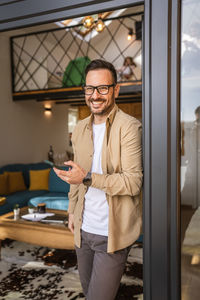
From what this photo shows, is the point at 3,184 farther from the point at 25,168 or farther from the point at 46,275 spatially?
A: the point at 46,275

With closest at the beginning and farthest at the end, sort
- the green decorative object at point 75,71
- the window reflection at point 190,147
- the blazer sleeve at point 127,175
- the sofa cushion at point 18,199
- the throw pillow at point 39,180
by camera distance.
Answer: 1. the window reflection at point 190,147
2. the blazer sleeve at point 127,175
3. the sofa cushion at point 18,199
4. the throw pillow at point 39,180
5. the green decorative object at point 75,71

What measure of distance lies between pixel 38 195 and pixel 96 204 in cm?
349

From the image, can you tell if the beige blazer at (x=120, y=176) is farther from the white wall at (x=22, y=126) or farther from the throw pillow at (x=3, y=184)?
the white wall at (x=22, y=126)

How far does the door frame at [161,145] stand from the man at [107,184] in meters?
0.19

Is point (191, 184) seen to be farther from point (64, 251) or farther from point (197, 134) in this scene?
point (64, 251)

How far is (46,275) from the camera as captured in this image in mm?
2631

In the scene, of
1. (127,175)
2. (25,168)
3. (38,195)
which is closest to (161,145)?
(127,175)

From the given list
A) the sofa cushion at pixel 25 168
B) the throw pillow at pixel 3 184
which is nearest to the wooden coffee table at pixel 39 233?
the throw pillow at pixel 3 184

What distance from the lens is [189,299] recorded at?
1.02m

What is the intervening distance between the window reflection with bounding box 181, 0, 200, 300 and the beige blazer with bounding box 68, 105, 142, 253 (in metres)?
0.23

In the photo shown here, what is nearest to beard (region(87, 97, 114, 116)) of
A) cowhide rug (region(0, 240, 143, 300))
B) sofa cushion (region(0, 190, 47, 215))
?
cowhide rug (region(0, 240, 143, 300))

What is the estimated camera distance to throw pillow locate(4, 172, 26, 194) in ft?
15.7

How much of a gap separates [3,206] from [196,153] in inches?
142

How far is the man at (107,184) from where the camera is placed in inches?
47.6
